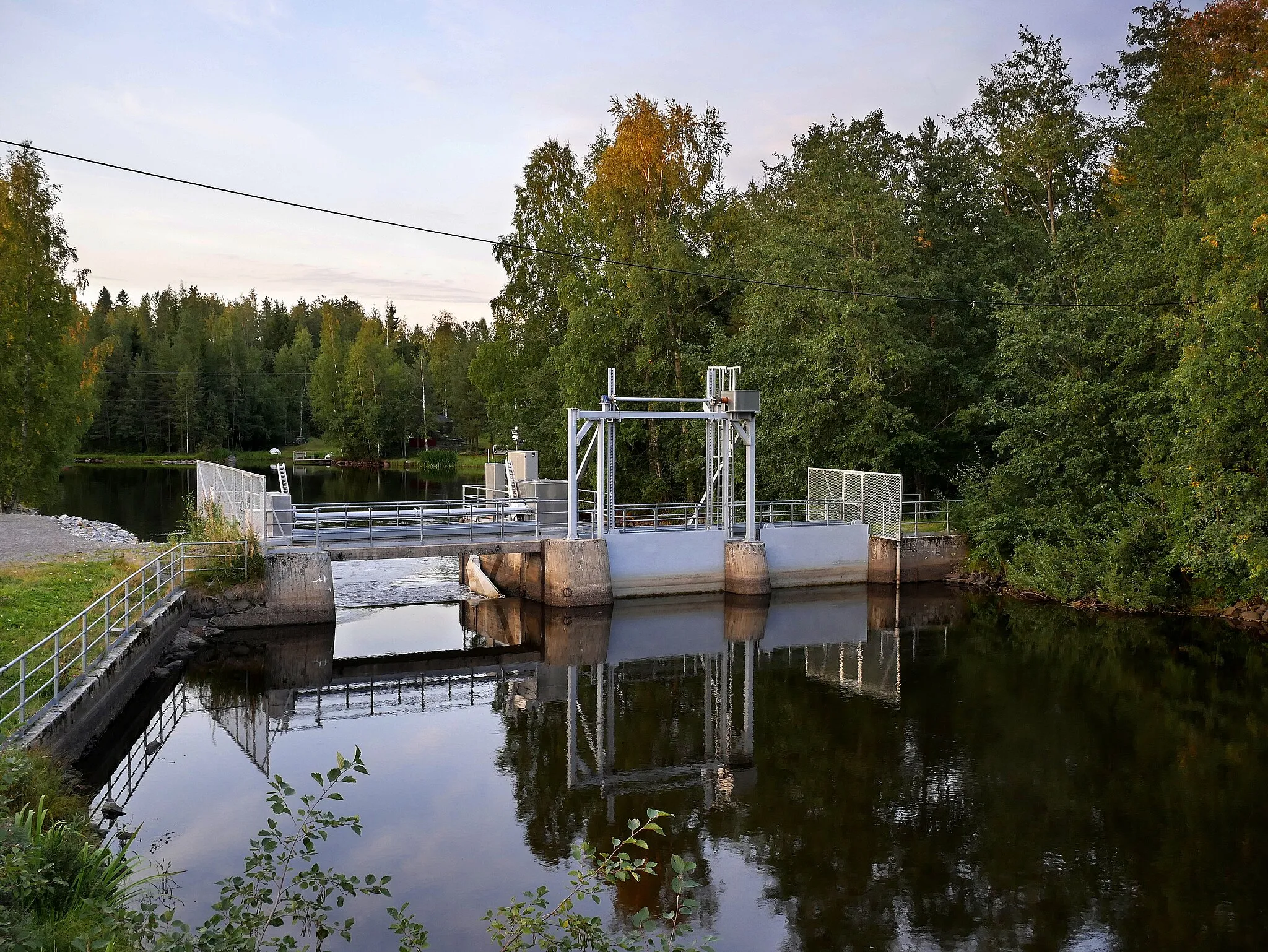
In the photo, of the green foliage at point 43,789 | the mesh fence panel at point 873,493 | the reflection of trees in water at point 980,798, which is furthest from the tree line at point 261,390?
the green foliage at point 43,789

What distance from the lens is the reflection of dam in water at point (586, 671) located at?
16.2 meters

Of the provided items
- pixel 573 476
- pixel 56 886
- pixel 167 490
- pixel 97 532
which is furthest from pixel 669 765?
pixel 167 490

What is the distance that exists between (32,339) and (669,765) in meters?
36.7

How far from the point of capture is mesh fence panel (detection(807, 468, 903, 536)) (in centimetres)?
3019

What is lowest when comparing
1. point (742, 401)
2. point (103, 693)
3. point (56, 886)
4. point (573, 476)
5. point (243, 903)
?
point (103, 693)

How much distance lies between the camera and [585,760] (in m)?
15.9

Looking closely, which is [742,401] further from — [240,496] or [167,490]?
[167,490]

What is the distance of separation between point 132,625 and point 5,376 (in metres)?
27.3

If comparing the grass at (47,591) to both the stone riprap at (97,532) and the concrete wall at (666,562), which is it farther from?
the concrete wall at (666,562)

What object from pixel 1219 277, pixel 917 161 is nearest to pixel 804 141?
pixel 917 161

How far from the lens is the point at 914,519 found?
32969mm

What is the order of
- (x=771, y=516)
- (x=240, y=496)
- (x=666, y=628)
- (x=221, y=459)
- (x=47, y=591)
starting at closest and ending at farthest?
1. (x=47, y=591)
2. (x=666, y=628)
3. (x=240, y=496)
4. (x=771, y=516)
5. (x=221, y=459)

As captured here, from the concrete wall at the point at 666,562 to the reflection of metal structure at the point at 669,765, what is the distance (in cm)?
492

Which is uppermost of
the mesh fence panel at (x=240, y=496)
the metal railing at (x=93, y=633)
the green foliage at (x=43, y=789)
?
the mesh fence panel at (x=240, y=496)
